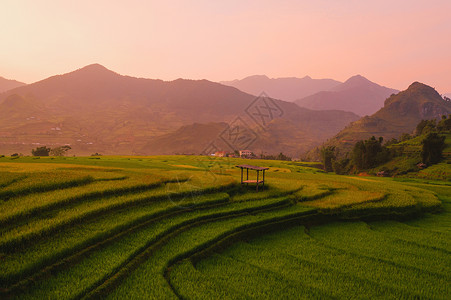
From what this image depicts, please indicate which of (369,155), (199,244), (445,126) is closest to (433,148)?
(369,155)

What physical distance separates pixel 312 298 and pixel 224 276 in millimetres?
2790

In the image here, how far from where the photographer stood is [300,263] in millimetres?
8883

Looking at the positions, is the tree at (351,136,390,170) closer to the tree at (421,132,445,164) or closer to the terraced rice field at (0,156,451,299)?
the tree at (421,132,445,164)

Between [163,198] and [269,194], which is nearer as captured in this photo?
[163,198]

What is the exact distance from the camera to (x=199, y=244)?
29.9 ft

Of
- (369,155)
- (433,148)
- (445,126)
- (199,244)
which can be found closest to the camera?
(199,244)

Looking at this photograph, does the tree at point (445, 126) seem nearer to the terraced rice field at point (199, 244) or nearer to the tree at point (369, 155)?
the tree at point (369, 155)

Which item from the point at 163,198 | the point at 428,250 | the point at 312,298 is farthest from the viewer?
the point at 163,198

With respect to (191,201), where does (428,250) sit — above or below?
below

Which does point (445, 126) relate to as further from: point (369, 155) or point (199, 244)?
point (199, 244)

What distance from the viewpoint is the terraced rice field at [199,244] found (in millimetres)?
6875

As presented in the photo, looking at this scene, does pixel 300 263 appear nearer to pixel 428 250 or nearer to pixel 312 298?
pixel 312 298

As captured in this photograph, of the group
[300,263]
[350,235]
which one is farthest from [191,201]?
[350,235]

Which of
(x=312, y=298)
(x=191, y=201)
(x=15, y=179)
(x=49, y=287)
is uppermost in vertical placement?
(x=15, y=179)
